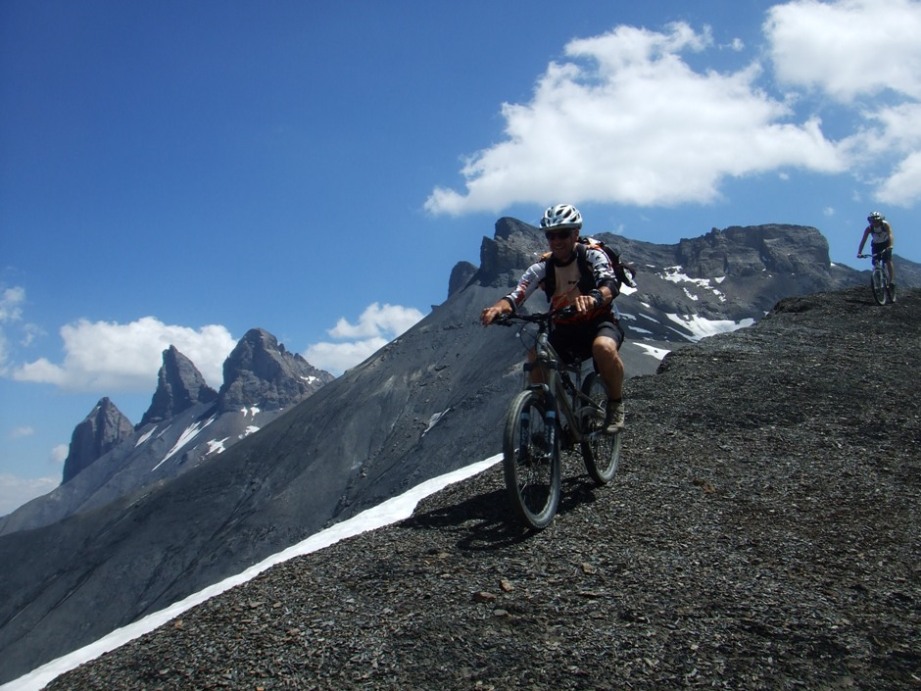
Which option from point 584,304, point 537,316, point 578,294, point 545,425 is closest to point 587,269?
point 578,294

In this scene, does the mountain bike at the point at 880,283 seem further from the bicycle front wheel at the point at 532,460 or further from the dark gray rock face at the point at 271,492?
the dark gray rock face at the point at 271,492

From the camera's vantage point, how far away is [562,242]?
28.6 ft

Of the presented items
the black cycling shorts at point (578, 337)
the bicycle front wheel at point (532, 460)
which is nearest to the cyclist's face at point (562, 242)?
the black cycling shorts at point (578, 337)

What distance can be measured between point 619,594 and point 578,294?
3.57 m

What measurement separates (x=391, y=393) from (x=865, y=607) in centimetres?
17345

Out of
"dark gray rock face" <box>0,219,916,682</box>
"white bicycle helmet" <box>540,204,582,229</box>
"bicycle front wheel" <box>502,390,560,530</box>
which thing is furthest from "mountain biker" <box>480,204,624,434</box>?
"dark gray rock face" <box>0,219,916,682</box>

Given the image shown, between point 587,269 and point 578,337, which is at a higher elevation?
point 587,269

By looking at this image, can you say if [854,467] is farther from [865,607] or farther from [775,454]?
[865,607]

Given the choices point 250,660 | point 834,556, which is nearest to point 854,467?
point 834,556

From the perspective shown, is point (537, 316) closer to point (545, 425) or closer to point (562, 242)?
point (545, 425)

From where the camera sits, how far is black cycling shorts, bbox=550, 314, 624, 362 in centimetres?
889

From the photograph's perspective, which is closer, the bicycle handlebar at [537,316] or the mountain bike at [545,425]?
the mountain bike at [545,425]

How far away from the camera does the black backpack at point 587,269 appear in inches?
347

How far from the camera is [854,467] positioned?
10312mm
